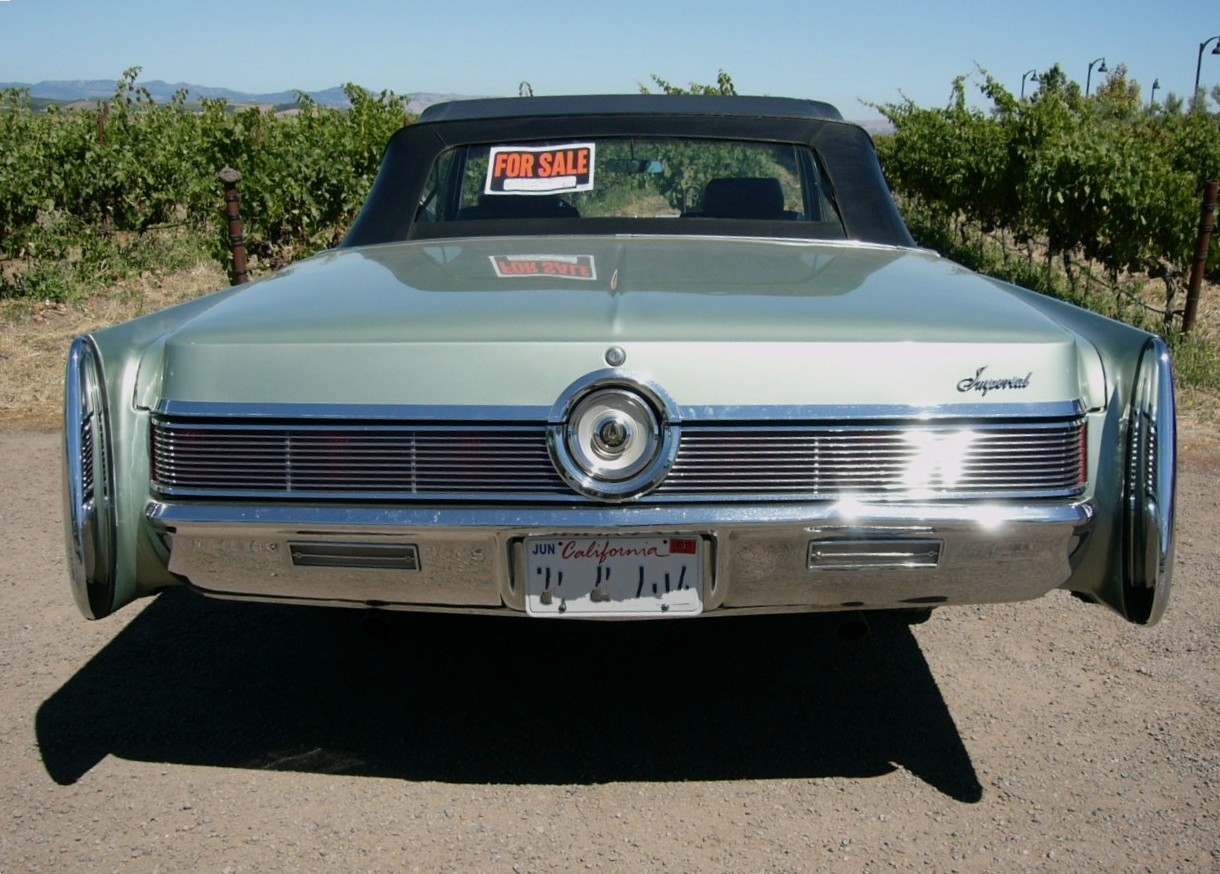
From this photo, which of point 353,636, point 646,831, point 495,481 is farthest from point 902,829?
point 353,636

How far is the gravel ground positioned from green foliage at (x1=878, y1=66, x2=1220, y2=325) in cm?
→ 637

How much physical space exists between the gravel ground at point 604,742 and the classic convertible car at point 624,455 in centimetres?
50

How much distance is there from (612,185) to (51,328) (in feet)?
24.2

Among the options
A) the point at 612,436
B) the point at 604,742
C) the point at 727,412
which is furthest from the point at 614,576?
the point at 604,742

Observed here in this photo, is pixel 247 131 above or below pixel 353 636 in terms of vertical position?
above

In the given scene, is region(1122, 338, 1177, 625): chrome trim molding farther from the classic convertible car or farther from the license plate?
the license plate

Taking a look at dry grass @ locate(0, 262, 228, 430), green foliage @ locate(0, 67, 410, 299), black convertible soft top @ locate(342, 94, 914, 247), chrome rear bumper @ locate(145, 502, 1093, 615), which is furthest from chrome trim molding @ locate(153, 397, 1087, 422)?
green foliage @ locate(0, 67, 410, 299)

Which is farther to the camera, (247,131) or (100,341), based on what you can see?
(247,131)

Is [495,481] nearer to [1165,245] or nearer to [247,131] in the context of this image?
[1165,245]

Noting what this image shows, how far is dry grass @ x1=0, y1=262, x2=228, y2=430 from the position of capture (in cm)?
759

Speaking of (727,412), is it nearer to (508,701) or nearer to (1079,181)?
(508,701)

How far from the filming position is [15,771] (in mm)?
2928

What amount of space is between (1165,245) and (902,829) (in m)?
8.24

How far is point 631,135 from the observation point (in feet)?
12.3
